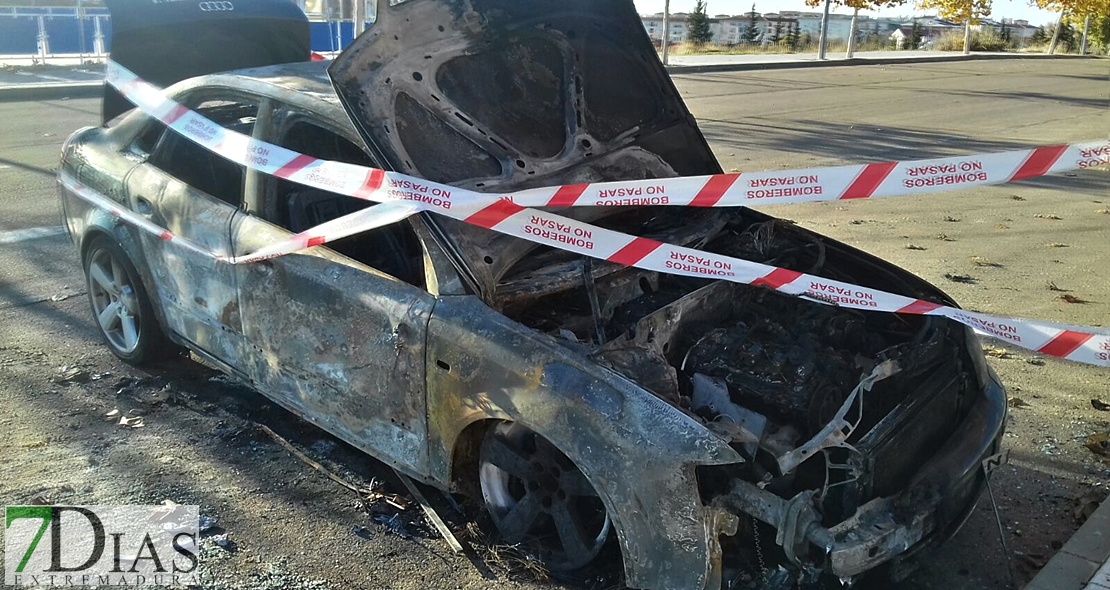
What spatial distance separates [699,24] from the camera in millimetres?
44219

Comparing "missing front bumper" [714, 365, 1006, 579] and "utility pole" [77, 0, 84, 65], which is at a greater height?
"utility pole" [77, 0, 84, 65]

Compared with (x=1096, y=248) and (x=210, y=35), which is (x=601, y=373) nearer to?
(x=210, y=35)

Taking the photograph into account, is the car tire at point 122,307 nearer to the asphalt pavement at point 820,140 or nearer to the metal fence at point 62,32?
the asphalt pavement at point 820,140

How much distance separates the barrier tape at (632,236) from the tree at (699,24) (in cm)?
4181

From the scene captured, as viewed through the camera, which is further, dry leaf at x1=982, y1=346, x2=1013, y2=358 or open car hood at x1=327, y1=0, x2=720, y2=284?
dry leaf at x1=982, y1=346, x2=1013, y2=358

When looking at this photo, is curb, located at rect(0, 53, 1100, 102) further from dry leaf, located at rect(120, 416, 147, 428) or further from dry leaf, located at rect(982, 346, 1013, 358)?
dry leaf, located at rect(120, 416, 147, 428)

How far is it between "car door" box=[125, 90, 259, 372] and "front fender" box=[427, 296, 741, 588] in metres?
1.35

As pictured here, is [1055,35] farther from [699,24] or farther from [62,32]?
[62,32]

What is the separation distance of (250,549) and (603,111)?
8.11ft

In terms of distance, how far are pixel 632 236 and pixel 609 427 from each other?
1.16 m

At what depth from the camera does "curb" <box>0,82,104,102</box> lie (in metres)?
15.1

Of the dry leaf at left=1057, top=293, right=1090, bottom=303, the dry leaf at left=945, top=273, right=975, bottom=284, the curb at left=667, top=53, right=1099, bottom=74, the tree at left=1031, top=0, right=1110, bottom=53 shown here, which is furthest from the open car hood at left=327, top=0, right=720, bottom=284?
the tree at left=1031, top=0, right=1110, bottom=53

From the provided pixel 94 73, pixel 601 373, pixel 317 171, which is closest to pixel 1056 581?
pixel 601 373

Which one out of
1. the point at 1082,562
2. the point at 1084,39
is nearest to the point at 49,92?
the point at 1082,562
